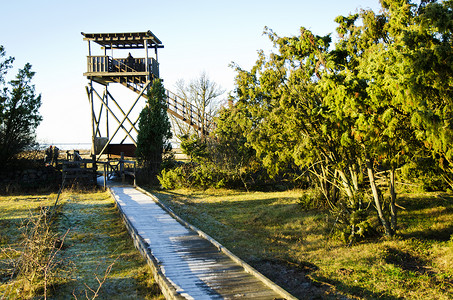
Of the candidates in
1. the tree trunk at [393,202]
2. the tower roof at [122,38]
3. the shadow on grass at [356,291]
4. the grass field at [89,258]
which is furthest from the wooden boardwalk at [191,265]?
the tower roof at [122,38]

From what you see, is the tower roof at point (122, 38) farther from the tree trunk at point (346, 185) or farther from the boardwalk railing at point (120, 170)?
the tree trunk at point (346, 185)

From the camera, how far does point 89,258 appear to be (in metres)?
10.0

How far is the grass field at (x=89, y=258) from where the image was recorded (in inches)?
310

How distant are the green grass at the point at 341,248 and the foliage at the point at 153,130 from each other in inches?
329

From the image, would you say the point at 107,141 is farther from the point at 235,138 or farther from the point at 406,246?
the point at 406,246

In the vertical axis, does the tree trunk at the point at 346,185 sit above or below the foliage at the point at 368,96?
below

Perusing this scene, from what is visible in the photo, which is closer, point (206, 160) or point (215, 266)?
point (215, 266)

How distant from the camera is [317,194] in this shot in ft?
48.6

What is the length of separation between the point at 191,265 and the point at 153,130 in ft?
54.1

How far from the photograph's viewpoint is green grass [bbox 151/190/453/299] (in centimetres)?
775

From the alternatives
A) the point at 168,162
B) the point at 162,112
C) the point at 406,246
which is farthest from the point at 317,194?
the point at 162,112

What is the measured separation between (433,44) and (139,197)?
1400 centimetres

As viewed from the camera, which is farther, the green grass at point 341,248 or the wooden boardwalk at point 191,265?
the green grass at point 341,248

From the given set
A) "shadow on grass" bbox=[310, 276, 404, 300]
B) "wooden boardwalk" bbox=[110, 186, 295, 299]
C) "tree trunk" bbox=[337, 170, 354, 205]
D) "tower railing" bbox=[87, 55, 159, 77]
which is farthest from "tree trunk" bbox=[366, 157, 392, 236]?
"tower railing" bbox=[87, 55, 159, 77]
